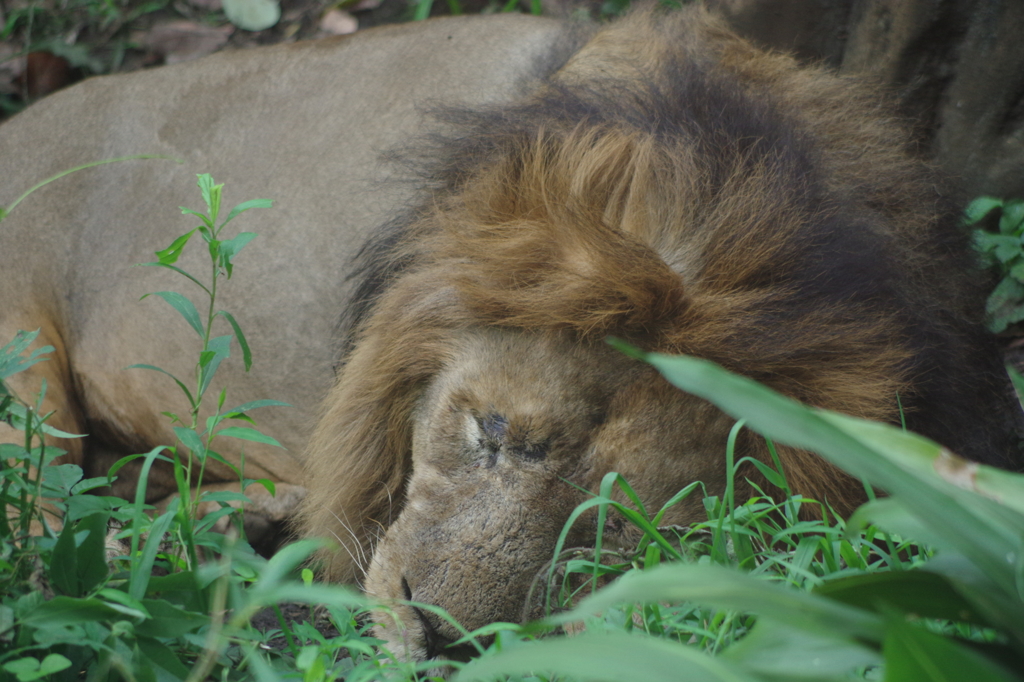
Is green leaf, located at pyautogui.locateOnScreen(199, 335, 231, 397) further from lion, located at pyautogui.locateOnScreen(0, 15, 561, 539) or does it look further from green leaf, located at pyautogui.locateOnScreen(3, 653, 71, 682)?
lion, located at pyautogui.locateOnScreen(0, 15, 561, 539)

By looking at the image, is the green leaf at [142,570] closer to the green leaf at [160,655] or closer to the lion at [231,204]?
the green leaf at [160,655]

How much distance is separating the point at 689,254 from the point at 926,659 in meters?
1.10

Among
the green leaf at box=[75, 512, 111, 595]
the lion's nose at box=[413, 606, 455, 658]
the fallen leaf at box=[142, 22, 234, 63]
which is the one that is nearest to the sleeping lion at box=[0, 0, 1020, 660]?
the lion's nose at box=[413, 606, 455, 658]

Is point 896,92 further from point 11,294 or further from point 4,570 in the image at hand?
point 11,294

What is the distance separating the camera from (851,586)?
943mm

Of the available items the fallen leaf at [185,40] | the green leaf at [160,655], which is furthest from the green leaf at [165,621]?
the fallen leaf at [185,40]

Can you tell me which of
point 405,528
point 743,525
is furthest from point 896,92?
point 405,528

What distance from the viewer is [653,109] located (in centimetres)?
203

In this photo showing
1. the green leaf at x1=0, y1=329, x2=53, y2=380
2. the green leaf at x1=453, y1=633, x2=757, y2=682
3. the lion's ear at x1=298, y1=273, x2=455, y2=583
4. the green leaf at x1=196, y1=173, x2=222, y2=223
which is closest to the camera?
the green leaf at x1=453, y1=633, x2=757, y2=682

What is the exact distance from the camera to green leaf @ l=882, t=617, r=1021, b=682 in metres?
0.77

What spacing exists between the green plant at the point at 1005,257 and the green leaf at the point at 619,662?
2047 mm

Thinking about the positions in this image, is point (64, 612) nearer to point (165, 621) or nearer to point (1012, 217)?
point (165, 621)

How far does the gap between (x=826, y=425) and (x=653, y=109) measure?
137 centimetres

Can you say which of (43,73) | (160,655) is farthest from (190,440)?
(43,73)
